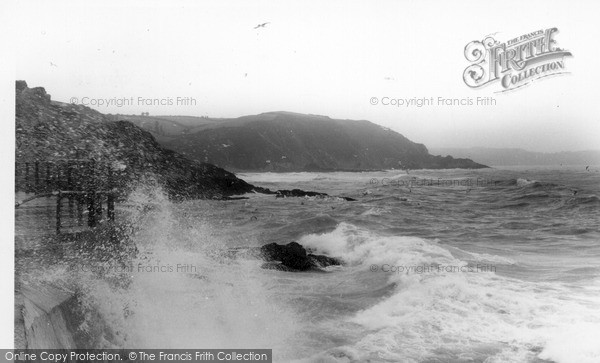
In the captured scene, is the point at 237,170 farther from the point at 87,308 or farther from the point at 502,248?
the point at 502,248

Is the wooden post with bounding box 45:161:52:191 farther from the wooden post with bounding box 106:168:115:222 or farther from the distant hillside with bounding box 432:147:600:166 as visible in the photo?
the distant hillside with bounding box 432:147:600:166

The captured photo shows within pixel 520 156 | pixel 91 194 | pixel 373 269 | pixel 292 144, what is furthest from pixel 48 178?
pixel 520 156

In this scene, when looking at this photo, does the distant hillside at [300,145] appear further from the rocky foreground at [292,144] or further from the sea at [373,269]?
the sea at [373,269]

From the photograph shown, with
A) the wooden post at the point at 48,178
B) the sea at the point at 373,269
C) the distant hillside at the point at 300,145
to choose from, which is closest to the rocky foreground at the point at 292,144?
the distant hillside at the point at 300,145

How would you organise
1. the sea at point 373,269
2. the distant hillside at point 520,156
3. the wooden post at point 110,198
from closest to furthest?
the sea at point 373,269 → the distant hillside at point 520,156 → the wooden post at point 110,198

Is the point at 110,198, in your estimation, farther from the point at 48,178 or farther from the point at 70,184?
the point at 48,178

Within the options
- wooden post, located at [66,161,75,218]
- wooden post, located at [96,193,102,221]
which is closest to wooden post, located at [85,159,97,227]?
wooden post, located at [96,193,102,221]
